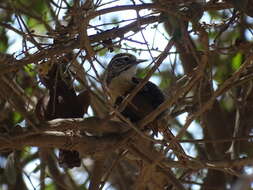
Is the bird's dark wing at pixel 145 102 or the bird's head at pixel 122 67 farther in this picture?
the bird's head at pixel 122 67

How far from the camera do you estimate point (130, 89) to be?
626 cm

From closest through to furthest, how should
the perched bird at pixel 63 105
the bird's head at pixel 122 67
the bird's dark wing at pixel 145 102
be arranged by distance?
the perched bird at pixel 63 105 < the bird's dark wing at pixel 145 102 < the bird's head at pixel 122 67

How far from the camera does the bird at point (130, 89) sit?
18.5 feet

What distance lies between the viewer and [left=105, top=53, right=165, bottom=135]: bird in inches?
221

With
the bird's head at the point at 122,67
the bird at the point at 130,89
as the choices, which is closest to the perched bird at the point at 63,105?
the bird at the point at 130,89

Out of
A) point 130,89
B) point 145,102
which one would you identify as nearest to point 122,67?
point 130,89

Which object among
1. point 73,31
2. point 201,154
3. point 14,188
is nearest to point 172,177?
point 73,31

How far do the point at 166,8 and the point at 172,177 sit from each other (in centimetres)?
158

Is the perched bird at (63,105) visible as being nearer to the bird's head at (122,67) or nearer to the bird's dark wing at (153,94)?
the bird's dark wing at (153,94)

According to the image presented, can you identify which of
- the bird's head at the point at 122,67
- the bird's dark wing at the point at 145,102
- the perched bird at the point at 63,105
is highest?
the bird's head at the point at 122,67

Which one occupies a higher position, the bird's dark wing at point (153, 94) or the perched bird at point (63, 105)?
the bird's dark wing at point (153, 94)

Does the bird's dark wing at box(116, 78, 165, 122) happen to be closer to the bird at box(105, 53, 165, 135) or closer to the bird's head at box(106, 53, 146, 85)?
the bird at box(105, 53, 165, 135)

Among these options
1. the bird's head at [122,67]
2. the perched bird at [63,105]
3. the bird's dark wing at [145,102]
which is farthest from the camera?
the bird's head at [122,67]

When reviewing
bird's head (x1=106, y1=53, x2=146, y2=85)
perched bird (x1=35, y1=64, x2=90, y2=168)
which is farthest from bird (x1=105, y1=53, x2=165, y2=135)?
perched bird (x1=35, y1=64, x2=90, y2=168)
